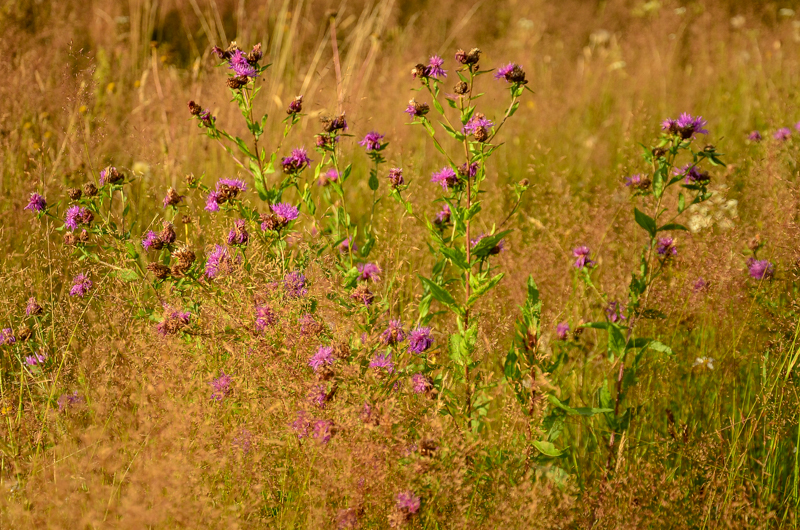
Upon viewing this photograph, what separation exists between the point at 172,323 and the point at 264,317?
0.70ft

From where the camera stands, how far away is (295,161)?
1.79 m

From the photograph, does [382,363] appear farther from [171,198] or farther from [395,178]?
[171,198]

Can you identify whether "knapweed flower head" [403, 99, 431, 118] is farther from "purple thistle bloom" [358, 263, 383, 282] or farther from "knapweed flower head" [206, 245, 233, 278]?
"knapweed flower head" [206, 245, 233, 278]

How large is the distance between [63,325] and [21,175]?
3.70ft

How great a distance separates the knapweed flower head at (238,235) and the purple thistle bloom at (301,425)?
576mm

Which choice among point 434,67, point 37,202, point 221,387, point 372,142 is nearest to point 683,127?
point 434,67

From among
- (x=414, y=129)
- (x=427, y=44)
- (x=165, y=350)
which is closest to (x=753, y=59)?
(x=427, y=44)

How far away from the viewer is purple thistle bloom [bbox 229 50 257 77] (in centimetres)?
170

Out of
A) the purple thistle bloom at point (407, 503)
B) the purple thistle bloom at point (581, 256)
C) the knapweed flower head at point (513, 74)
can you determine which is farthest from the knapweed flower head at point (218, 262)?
the purple thistle bloom at point (581, 256)

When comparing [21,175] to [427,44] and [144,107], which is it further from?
[427,44]

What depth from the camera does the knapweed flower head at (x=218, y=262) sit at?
5.05 ft

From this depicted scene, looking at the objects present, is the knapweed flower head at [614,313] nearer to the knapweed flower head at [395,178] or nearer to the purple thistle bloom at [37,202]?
the knapweed flower head at [395,178]

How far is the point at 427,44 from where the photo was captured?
5.55 meters

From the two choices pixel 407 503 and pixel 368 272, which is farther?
pixel 368 272
